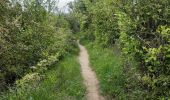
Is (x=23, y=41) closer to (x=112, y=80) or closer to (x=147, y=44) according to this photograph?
(x=112, y=80)

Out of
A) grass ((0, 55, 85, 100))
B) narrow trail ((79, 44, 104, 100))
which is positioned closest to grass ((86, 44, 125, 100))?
narrow trail ((79, 44, 104, 100))

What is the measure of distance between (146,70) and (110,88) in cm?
322

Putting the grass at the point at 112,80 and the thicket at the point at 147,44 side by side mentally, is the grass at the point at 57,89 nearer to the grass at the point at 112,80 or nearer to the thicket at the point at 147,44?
the grass at the point at 112,80

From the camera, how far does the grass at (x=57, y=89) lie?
11984 mm

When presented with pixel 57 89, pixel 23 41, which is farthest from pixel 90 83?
pixel 23 41

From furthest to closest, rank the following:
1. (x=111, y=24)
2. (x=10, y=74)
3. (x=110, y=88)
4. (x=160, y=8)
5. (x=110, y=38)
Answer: (x=110, y=38) < (x=111, y=24) < (x=10, y=74) < (x=110, y=88) < (x=160, y=8)

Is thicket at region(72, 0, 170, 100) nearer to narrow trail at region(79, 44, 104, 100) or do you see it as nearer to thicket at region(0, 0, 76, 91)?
narrow trail at region(79, 44, 104, 100)

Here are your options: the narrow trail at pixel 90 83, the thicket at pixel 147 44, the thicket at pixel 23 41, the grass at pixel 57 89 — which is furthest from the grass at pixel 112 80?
the thicket at pixel 23 41

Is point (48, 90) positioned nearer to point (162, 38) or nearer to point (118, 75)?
point (118, 75)

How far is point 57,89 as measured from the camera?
1430cm

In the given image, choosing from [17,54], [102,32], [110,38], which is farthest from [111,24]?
[17,54]

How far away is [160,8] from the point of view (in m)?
11.3

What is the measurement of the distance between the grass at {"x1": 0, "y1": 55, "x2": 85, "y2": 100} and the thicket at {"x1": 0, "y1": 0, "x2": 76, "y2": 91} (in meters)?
0.68

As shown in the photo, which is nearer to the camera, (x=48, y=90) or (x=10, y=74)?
(x=48, y=90)
